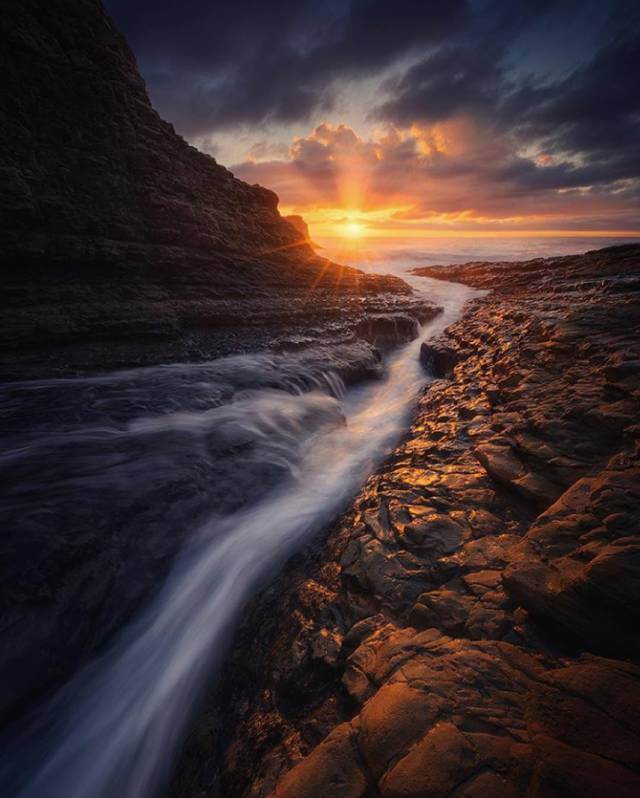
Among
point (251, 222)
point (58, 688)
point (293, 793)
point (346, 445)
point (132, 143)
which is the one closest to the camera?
point (293, 793)

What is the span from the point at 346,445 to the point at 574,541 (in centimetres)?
561

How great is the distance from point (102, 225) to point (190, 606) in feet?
41.9

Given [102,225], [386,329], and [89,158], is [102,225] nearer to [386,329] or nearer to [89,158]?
[89,158]

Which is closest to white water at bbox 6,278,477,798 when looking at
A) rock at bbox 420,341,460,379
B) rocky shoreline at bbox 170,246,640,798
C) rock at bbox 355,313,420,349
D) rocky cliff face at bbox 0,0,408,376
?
Result: rocky shoreline at bbox 170,246,640,798

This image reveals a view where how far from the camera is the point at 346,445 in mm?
8188

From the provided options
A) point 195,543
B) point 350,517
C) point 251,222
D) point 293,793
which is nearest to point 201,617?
point 195,543

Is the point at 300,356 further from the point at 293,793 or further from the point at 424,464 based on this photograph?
the point at 293,793

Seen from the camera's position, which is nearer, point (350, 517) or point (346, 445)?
point (350, 517)

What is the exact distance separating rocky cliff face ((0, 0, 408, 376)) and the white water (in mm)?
4367

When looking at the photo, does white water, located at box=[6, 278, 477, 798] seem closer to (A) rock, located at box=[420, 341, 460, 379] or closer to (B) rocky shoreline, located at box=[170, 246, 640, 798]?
(B) rocky shoreline, located at box=[170, 246, 640, 798]

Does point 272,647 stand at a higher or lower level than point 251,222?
lower

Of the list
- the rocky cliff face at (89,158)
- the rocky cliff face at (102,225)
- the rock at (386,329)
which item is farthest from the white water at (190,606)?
the rocky cliff face at (89,158)

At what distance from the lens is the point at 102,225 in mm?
12000

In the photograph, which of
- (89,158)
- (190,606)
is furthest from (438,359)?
(89,158)
